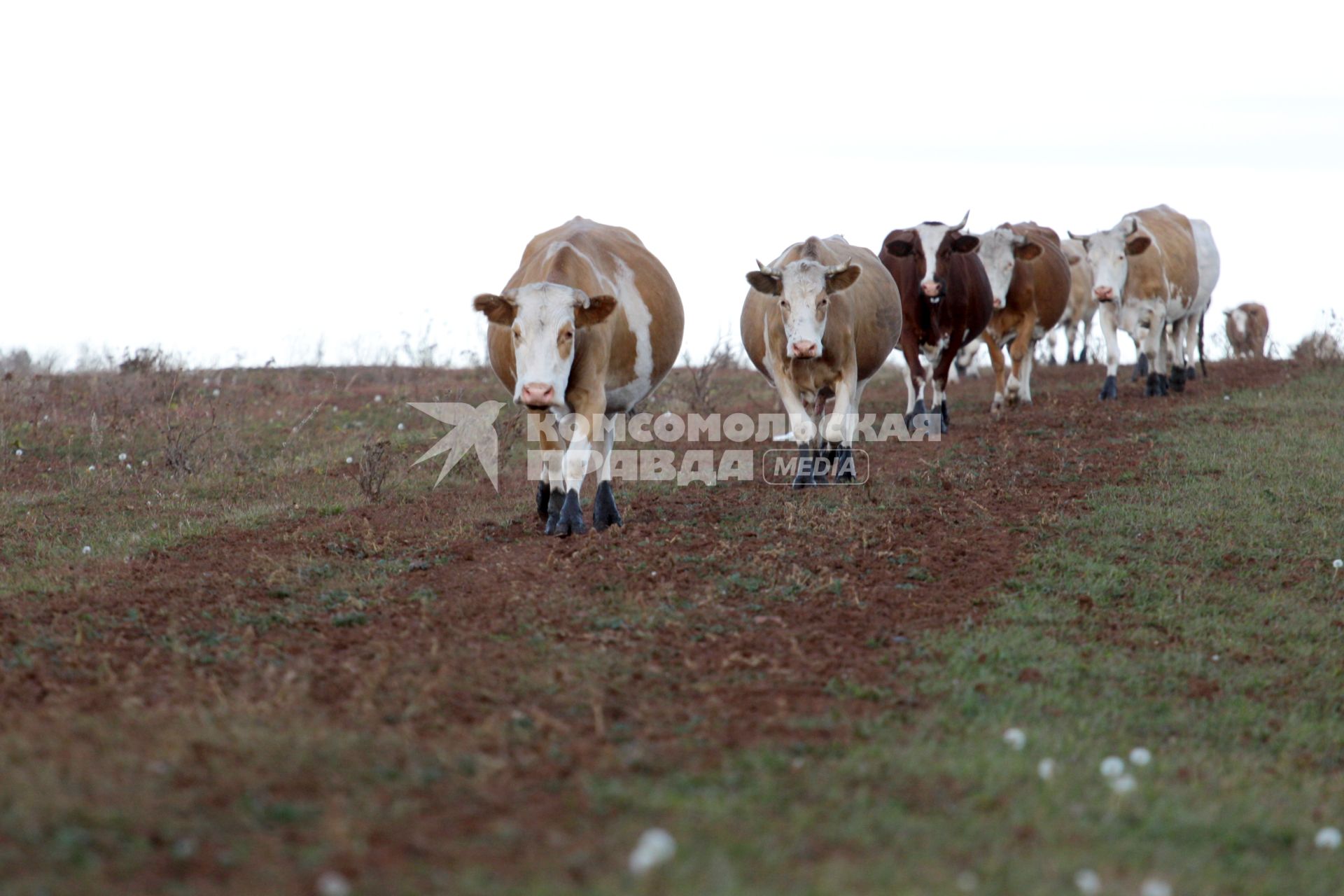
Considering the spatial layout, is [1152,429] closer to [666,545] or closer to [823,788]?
[666,545]

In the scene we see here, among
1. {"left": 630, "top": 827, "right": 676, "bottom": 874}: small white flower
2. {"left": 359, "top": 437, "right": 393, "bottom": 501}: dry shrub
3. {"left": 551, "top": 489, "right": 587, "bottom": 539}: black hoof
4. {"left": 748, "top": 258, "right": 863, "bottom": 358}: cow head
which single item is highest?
{"left": 748, "top": 258, "right": 863, "bottom": 358}: cow head

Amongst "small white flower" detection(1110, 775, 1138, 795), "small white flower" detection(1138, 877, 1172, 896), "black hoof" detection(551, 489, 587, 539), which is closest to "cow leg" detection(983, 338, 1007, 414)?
"black hoof" detection(551, 489, 587, 539)

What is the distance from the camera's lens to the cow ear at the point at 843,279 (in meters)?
11.6

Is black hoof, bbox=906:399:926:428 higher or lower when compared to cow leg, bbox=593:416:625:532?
higher

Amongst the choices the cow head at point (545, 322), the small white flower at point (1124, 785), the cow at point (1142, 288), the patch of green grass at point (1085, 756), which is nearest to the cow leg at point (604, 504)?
the cow head at point (545, 322)

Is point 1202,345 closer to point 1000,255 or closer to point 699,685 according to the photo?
point 1000,255

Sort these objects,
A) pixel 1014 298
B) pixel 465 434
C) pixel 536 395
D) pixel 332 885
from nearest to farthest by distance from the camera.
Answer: pixel 332 885 < pixel 536 395 < pixel 465 434 < pixel 1014 298

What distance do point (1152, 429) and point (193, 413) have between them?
435 inches

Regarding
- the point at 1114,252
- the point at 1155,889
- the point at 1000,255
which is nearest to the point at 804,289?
the point at 1000,255

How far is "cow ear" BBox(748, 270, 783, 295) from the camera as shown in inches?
462

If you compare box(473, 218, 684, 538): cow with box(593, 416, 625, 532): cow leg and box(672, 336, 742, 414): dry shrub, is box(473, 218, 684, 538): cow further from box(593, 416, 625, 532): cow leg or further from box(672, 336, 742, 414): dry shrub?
box(672, 336, 742, 414): dry shrub

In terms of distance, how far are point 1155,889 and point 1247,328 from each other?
1031 inches

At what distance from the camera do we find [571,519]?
32.1ft

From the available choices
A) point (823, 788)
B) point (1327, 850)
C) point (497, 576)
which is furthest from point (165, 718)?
point (1327, 850)
